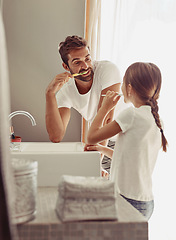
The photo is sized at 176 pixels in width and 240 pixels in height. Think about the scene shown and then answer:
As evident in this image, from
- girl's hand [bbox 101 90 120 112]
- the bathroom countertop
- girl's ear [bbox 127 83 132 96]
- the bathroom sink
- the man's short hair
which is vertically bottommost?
the bathroom sink

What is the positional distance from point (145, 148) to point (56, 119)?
0.77 metres

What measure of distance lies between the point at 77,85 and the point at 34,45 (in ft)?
2.70

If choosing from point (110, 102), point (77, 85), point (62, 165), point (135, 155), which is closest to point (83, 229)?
point (62, 165)

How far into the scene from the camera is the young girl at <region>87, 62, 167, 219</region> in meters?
1.24

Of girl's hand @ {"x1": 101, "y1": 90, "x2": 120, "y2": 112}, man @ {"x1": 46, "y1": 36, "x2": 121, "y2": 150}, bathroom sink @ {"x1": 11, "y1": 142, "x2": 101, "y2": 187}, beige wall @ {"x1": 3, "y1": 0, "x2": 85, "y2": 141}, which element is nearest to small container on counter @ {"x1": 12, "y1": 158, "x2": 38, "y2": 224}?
bathroom sink @ {"x1": 11, "y1": 142, "x2": 101, "y2": 187}

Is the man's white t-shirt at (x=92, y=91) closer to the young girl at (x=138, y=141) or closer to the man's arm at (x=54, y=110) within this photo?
the man's arm at (x=54, y=110)

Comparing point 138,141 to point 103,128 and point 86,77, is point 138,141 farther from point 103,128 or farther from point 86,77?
point 86,77

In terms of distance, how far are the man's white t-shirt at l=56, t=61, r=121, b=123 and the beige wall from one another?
670 mm

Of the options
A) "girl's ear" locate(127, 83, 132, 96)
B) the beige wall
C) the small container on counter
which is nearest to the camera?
the small container on counter

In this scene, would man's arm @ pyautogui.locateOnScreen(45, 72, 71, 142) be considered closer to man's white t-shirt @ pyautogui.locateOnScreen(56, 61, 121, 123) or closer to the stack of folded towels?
man's white t-shirt @ pyautogui.locateOnScreen(56, 61, 121, 123)

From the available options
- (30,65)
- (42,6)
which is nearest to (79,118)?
(30,65)

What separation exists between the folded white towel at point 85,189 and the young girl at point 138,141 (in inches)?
20.5

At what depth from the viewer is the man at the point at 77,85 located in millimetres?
1857

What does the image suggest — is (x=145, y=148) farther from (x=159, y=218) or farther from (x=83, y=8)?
(x=83, y=8)
